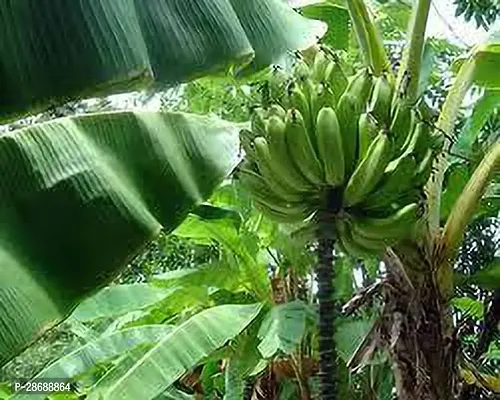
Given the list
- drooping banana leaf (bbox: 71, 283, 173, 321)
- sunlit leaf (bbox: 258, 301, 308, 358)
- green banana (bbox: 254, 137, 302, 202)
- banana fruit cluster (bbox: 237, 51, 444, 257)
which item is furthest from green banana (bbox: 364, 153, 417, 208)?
drooping banana leaf (bbox: 71, 283, 173, 321)

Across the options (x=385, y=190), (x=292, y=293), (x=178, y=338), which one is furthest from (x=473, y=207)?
(x=292, y=293)

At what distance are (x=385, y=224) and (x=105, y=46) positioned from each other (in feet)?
1.91

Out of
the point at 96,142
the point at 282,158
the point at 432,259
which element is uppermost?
the point at 96,142

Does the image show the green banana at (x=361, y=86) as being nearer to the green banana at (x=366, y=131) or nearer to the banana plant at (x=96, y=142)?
the green banana at (x=366, y=131)

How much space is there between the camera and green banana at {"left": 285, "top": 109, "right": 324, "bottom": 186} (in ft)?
4.48

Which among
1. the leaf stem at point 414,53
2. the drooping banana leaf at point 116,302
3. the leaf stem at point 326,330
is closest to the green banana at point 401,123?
the leaf stem at point 414,53

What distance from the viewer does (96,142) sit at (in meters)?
1.08

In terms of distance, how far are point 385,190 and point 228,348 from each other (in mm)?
861

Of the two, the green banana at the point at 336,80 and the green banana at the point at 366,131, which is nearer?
the green banana at the point at 366,131

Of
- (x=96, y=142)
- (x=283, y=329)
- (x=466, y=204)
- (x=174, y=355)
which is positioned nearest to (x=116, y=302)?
(x=174, y=355)

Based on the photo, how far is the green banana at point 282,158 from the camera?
1378mm

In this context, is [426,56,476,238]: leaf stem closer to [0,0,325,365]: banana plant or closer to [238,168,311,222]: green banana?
[238,168,311,222]: green banana

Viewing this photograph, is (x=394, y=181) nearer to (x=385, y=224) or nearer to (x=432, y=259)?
(x=385, y=224)

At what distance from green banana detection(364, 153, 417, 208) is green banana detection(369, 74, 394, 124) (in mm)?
62
